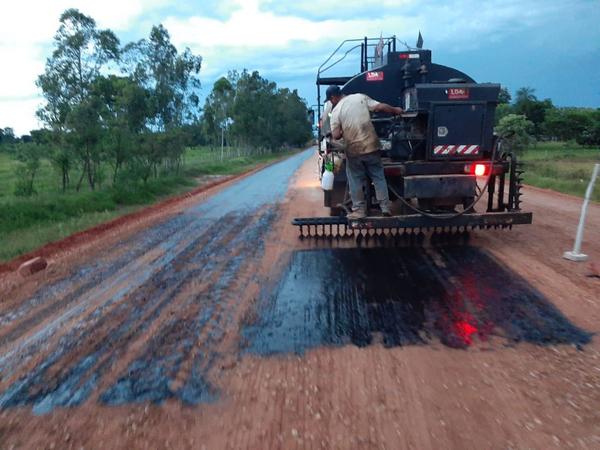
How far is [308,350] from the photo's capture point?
413 cm

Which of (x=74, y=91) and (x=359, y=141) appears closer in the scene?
(x=359, y=141)

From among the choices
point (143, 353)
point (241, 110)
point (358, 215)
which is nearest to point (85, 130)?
point (358, 215)

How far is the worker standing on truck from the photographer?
255 inches

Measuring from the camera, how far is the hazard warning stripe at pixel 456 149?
709 centimetres

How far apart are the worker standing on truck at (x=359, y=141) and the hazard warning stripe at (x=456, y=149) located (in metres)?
0.93

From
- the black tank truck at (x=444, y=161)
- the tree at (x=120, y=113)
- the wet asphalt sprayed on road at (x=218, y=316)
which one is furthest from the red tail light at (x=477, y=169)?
the tree at (x=120, y=113)

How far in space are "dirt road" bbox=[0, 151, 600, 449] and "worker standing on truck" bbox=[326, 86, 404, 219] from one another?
88 centimetres

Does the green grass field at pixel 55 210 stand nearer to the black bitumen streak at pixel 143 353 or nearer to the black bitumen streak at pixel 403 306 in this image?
the black bitumen streak at pixel 143 353

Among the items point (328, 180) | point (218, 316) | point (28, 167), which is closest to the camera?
point (218, 316)

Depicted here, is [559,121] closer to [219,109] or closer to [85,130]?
[219,109]

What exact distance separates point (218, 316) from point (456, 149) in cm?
415

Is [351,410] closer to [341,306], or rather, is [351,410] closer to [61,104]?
[341,306]

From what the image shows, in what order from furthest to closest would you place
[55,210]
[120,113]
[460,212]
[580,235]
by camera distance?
[120,113], [55,210], [460,212], [580,235]

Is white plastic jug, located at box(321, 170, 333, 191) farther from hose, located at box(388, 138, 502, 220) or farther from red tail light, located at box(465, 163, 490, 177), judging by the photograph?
red tail light, located at box(465, 163, 490, 177)
